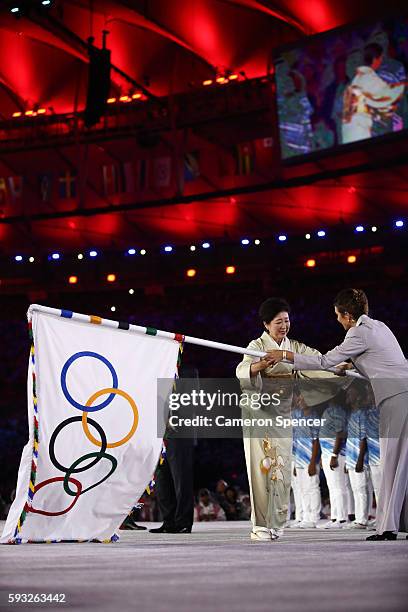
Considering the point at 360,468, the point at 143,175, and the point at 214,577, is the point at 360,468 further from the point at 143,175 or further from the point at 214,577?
the point at 143,175

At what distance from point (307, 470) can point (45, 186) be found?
1868 cm

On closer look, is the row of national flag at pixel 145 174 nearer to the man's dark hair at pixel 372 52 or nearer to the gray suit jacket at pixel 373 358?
Answer: the man's dark hair at pixel 372 52

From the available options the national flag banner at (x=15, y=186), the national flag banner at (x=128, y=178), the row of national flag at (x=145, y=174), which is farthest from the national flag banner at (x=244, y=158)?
the national flag banner at (x=15, y=186)

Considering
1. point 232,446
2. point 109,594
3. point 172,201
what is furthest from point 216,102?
point 109,594

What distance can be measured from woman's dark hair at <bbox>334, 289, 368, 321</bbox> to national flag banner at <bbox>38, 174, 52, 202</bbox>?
69.1ft

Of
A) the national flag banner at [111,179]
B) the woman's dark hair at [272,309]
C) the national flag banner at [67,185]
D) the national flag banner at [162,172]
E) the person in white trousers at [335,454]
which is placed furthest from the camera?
the national flag banner at [67,185]

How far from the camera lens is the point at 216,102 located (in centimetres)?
2311

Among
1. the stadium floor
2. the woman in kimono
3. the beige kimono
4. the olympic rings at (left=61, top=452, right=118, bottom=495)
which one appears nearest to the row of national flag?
the woman in kimono

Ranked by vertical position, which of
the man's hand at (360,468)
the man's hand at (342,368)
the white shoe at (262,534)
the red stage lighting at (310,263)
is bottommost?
the white shoe at (262,534)

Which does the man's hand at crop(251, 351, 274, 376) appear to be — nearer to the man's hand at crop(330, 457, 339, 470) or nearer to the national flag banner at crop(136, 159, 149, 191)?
the man's hand at crop(330, 457, 339, 470)

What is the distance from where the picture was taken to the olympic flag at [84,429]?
20.2 feet

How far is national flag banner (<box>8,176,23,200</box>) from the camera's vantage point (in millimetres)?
27062

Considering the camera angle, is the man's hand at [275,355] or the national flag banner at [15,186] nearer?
the man's hand at [275,355]

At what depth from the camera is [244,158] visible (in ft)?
81.2
